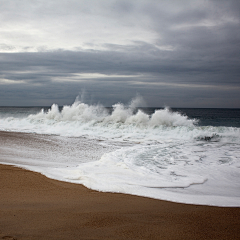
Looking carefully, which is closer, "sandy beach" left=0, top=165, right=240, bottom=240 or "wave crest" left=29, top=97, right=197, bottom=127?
"sandy beach" left=0, top=165, right=240, bottom=240

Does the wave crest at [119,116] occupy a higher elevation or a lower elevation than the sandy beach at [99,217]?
higher

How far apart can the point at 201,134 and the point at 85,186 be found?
40.4 feet

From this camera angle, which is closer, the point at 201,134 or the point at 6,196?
the point at 6,196

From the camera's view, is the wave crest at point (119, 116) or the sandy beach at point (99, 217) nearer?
the sandy beach at point (99, 217)

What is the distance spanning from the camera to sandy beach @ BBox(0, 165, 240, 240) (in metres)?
2.90

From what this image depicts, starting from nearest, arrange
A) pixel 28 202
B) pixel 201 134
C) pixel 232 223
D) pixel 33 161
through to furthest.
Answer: pixel 232 223
pixel 28 202
pixel 33 161
pixel 201 134

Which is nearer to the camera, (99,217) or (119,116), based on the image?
(99,217)

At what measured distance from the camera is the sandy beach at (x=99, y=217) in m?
2.90

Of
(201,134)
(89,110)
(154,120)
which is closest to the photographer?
(201,134)

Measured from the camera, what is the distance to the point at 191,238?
113 inches

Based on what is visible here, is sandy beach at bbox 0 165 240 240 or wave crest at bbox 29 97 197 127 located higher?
wave crest at bbox 29 97 197 127

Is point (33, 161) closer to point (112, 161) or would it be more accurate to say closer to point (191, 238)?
point (112, 161)

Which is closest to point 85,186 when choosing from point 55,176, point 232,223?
point 55,176

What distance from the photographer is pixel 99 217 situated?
3391 millimetres
